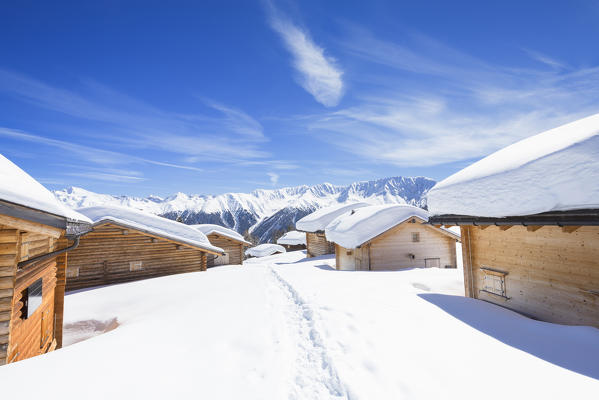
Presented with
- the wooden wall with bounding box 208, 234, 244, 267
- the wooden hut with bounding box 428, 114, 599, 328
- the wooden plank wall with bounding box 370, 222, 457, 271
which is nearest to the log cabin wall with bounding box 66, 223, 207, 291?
the wooden wall with bounding box 208, 234, 244, 267

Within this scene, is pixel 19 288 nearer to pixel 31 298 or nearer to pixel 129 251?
pixel 31 298

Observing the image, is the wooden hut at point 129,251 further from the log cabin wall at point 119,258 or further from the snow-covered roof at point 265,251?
the snow-covered roof at point 265,251

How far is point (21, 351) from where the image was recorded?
5.41 meters

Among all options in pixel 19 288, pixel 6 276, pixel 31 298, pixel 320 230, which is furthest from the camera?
pixel 320 230

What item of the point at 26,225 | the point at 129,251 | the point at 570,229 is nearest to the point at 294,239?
the point at 129,251

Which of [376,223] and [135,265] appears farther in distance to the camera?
[376,223]

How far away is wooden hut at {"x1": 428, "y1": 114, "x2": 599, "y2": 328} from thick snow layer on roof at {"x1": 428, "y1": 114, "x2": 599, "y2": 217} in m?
0.01

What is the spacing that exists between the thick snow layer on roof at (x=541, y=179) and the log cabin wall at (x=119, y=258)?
52.5 ft

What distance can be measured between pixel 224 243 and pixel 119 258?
1434 centimetres

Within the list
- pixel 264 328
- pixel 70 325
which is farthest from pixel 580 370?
pixel 70 325

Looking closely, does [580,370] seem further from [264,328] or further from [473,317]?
[264,328]

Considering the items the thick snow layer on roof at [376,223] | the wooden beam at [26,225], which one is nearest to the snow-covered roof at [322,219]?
the thick snow layer on roof at [376,223]

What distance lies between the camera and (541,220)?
580 centimetres

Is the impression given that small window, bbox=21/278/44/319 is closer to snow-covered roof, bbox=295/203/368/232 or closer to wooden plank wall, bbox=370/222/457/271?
wooden plank wall, bbox=370/222/457/271
